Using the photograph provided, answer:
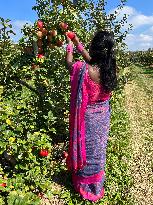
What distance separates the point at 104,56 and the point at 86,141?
3.05 feet

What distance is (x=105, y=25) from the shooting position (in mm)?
9125

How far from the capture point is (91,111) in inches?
155

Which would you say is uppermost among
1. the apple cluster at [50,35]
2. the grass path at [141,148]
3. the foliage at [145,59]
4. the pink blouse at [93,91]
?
the foliage at [145,59]

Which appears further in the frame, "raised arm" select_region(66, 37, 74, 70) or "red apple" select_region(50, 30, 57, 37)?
"red apple" select_region(50, 30, 57, 37)

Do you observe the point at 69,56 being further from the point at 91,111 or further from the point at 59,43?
the point at 59,43

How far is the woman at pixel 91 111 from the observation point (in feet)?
12.3

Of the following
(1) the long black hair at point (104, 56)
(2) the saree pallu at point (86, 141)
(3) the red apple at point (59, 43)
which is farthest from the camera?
(3) the red apple at point (59, 43)

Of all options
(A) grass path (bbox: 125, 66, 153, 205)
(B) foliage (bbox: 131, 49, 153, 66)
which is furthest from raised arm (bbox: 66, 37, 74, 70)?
(B) foliage (bbox: 131, 49, 153, 66)

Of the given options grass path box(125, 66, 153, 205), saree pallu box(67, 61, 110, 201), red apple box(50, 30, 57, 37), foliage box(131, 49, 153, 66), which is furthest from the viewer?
foliage box(131, 49, 153, 66)

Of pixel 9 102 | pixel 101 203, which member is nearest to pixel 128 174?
pixel 101 203

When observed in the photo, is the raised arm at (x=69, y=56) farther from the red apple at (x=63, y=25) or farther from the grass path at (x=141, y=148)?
the grass path at (x=141, y=148)

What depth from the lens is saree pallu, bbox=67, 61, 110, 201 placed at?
3.82 meters

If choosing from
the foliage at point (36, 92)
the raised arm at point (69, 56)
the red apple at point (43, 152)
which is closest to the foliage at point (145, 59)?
the foliage at point (36, 92)

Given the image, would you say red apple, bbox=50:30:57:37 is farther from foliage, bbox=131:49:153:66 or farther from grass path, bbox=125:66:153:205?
foliage, bbox=131:49:153:66
